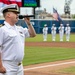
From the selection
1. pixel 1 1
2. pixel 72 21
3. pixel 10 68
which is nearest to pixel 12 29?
pixel 10 68

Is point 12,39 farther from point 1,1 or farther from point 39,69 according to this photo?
point 1,1

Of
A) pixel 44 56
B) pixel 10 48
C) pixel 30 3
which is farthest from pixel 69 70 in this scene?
pixel 30 3

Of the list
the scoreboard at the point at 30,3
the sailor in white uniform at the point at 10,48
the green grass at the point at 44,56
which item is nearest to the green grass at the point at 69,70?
the green grass at the point at 44,56

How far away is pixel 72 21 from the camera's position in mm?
65250

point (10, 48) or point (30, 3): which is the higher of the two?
point (10, 48)

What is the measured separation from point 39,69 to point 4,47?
24.6 ft

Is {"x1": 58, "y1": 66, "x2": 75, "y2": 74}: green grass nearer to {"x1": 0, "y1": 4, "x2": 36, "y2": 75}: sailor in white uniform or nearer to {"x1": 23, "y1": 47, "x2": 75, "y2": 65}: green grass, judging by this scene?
{"x1": 23, "y1": 47, "x2": 75, "y2": 65}: green grass

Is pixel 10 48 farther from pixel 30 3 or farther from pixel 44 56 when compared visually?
pixel 30 3

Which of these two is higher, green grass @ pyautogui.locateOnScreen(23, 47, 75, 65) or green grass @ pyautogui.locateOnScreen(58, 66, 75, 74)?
green grass @ pyautogui.locateOnScreen(58, 66, 75, 74)

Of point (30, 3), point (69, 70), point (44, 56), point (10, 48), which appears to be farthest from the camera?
point (30, 3)

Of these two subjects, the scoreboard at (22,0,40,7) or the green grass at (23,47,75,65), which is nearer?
the green grass at (23,47,75,65)

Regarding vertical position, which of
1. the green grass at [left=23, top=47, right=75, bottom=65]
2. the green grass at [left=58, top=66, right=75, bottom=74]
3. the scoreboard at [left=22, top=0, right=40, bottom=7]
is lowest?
the green grass at [left=23, top=47, right=75, bottom=65]

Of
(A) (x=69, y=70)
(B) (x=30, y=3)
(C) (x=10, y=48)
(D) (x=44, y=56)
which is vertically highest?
(C) (x=10, y=48)

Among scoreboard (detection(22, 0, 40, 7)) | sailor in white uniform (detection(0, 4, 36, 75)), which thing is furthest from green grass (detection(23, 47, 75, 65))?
scoreboard (detection(22, 0, 40, 7))
